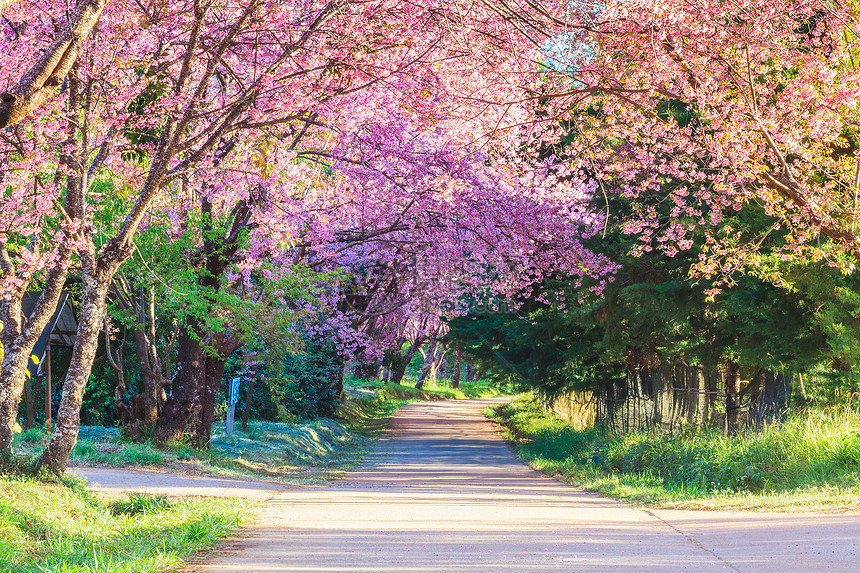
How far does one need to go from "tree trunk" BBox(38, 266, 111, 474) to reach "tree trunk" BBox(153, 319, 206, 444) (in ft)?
19.8

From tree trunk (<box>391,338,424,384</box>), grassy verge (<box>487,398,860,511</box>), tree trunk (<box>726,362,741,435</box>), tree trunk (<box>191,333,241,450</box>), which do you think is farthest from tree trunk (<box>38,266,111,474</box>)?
tree trunk (<box>391,338,424,384</box>)

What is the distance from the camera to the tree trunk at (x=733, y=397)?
51.3 ft

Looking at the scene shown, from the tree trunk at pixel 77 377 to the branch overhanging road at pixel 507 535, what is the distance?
2.21m

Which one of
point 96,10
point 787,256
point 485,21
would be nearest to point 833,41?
point 787,256

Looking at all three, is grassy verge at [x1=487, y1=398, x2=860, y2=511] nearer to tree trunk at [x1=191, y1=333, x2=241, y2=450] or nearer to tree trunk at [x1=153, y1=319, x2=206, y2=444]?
tree trunk at [x1=191, y1=333, x2=241, y2=450]

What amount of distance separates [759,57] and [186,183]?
9.79 meters

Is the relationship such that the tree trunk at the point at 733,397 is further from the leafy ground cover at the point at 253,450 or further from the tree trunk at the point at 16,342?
the tree trunk at the point at 16,342

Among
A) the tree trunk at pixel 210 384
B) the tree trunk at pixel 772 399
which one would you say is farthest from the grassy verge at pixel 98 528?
the tree trunk at pixel 772 399

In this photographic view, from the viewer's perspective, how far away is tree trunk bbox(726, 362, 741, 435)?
1564 centimetres

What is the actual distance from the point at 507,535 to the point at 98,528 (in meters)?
3.66

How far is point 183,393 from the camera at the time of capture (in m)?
15.8

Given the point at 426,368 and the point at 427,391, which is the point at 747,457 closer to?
the point at 427,391

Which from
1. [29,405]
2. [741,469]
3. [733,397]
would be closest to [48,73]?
[741,469]

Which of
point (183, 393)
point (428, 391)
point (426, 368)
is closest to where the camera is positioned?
point (183, 393)
